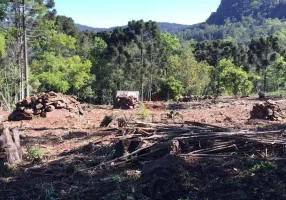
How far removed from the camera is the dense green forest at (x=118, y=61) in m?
22.7

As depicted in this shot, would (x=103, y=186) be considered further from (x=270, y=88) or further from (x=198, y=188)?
(x=270, y=88)

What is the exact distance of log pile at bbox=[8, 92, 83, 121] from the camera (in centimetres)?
1123

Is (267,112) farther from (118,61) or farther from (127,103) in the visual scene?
(118,61)

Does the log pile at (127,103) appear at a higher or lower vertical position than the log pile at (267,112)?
lower

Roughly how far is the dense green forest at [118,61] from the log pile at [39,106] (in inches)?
355

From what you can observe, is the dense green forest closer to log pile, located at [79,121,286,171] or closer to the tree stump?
the tree stump

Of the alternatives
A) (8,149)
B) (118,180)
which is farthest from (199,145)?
(8,149)

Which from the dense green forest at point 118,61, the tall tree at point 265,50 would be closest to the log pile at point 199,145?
the dense green forest at point 118,61

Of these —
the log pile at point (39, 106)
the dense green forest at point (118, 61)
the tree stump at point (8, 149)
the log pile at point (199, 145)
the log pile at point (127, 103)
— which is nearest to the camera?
the log pile at point (199, 145)

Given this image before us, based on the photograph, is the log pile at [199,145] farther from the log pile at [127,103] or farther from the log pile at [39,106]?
the log pile at [127,103]

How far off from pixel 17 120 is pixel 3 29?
12400 mm

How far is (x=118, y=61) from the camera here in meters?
43.8

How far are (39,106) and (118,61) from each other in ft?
107

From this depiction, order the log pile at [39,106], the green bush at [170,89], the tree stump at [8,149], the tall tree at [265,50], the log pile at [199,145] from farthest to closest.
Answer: the tall tree at [265,50] → the green bush at [170,89] → the log pile at [39,106] → the tree stump at [8,149] → the log pile at [199,145]
